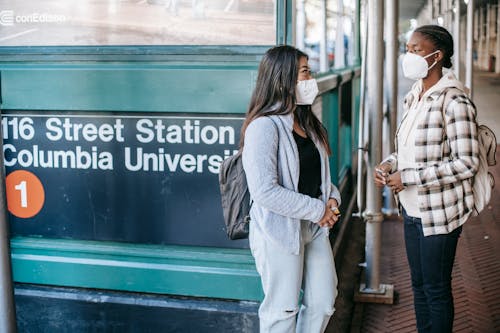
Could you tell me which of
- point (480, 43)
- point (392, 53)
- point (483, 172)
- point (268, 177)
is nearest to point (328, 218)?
point (268, 177)

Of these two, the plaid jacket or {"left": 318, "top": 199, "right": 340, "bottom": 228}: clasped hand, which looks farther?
the plaid jacket

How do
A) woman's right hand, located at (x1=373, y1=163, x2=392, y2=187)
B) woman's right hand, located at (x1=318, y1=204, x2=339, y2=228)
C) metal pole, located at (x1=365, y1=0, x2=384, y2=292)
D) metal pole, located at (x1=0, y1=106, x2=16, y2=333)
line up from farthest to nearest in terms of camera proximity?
1. metal pole, located at (x1=365, y1=0, x2=384, y2=292)
2. woman's right hand, located at (x1=373, y1=163, x2=392, y2=187)
3. woman's right hand, located at (x1=318, y1=204, x2=339, y2=228)
4. metal pole, located at (x1=0, y1=106, x2=16, y2=333)

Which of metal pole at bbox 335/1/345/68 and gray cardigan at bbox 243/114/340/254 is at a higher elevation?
metal pole at bbox 335/1/345/68

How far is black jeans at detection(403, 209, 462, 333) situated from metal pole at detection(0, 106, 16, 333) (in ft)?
5.89

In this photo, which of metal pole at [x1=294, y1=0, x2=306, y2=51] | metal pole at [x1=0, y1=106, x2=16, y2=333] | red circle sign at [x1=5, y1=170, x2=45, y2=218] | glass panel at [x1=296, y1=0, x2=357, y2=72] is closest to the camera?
metal pole at [x1=0, y1=106, x2=16, y2=333]

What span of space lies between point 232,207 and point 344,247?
3.10m

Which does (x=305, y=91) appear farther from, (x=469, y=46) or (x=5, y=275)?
(x=469, y=46)

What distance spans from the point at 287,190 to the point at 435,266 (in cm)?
88

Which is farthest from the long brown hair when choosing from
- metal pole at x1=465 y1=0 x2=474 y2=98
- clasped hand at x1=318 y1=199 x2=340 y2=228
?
metal pole at x1=465 y1=0 x2=474 y2=98

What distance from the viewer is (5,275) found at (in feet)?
8.89

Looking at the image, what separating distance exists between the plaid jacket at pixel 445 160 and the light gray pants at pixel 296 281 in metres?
0.49

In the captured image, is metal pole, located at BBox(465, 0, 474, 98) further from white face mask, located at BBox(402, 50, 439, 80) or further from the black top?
the black top

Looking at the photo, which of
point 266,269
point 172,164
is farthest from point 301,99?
point 172,164

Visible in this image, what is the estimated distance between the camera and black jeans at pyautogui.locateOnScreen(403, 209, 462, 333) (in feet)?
10.6
